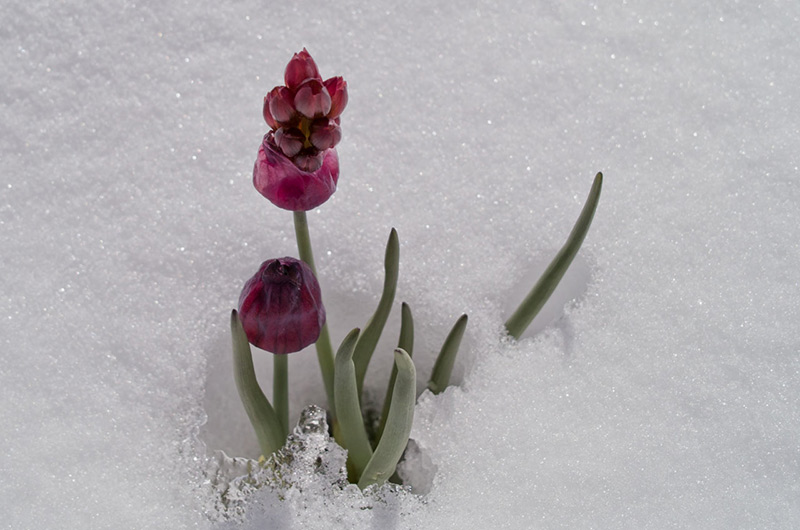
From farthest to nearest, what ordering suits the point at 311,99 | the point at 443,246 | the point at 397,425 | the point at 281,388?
1. the point at 443,246
2. the point at 281,388
3. the point at 397,425
4. the point at 311,99

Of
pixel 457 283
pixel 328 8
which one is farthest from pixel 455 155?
pixel 328 8

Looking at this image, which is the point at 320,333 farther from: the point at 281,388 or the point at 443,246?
the point at 443,246

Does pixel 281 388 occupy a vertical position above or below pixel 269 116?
below

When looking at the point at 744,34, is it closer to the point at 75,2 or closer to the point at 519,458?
the point at 519,458

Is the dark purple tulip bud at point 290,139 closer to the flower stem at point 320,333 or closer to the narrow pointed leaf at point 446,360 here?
the flower stem at point 320,333

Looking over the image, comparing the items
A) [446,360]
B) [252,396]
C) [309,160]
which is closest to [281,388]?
[252,396]

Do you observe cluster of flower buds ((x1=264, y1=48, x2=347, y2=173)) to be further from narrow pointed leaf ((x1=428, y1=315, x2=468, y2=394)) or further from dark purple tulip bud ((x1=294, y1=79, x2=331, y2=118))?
narrow pointed leaf ((x1=428, y1=315, x2=468, y2=394))

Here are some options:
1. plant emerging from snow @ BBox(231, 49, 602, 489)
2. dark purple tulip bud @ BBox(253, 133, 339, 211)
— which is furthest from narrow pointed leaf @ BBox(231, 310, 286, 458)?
dark purple tulip bud @ BBox(253, 133, 339, 211)

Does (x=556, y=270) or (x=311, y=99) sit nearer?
(x=311, y=99)
